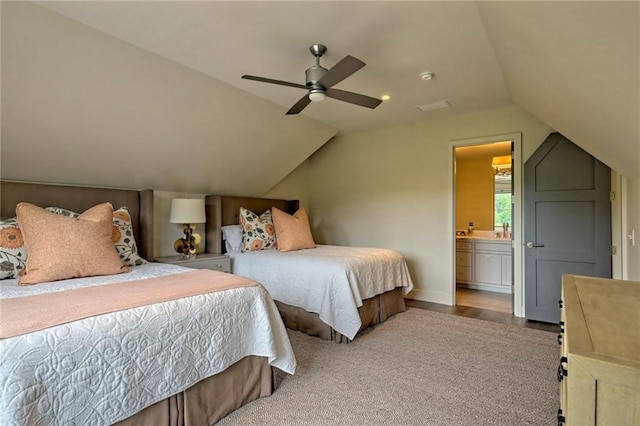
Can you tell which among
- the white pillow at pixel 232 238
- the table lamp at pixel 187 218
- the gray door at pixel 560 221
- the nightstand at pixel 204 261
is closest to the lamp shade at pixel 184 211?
the table lamp at pixel 187 218

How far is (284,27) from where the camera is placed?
2.11 m

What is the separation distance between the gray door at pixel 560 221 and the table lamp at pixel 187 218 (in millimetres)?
3591

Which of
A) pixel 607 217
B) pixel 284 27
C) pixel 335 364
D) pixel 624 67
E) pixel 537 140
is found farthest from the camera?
pixel 537 140

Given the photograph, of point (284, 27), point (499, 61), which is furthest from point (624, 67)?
point (284, 27)

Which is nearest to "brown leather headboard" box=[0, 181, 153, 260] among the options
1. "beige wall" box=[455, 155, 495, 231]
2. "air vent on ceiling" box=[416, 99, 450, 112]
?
"air vent on ceiling" box=[416, 99, 450, 112]

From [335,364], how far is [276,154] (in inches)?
107

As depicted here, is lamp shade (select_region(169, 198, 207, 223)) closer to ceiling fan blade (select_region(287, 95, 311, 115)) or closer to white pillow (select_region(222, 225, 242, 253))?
white pillow (select_region(222, 225, 242, 253))

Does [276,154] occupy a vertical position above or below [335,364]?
above

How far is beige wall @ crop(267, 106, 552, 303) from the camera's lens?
4070 millimetres

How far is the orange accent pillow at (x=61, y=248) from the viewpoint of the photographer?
6.86ft

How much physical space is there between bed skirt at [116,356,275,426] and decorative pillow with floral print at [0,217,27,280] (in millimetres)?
1489

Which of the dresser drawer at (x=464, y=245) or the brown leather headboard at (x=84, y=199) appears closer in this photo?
the brown leather headboard at (x=84, y=199)

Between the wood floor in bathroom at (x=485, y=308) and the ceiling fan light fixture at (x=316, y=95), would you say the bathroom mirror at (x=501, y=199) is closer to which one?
the wood floor in bathroom at (x=485, y=308)

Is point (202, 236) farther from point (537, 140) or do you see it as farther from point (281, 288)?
point (537, 140)
